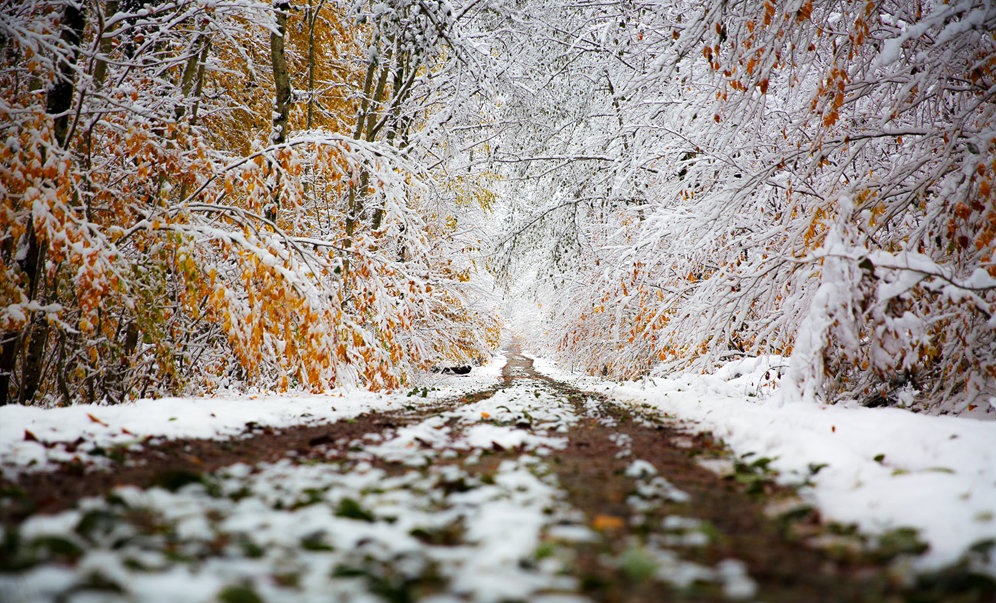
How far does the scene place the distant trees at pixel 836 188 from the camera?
3.67 metres

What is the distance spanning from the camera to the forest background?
3.79 metres

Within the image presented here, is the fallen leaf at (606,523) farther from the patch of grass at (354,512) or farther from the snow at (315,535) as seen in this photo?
the patch of grass at (354,512)

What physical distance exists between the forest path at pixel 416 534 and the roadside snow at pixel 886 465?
0.61 feet

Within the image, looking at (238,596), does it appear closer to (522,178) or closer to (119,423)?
(119,423)

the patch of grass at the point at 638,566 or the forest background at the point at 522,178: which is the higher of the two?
the forest background at the point at 522,178

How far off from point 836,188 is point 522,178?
242 inches

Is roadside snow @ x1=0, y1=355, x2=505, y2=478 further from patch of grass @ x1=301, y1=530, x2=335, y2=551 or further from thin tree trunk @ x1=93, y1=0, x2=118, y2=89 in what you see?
thin tree trunk @ x1=93, y1=0, x2=118, y2=89

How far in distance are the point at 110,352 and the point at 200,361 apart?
4.78ft

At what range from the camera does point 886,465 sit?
241 centimetres

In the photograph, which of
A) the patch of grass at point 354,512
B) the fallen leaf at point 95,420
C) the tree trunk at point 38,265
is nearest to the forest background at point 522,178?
the tree trunk at point 38,265

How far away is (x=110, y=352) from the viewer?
590cm

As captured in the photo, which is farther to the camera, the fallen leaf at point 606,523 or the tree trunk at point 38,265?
the tree trunk at point 38,265

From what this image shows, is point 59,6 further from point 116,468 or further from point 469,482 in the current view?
point 469,482

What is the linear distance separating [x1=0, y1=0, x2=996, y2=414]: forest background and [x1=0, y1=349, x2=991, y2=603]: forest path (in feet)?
7.70
